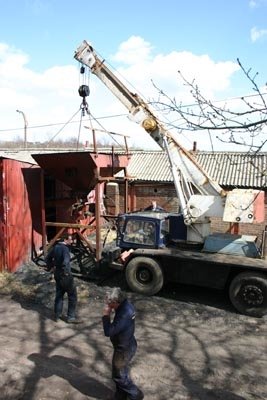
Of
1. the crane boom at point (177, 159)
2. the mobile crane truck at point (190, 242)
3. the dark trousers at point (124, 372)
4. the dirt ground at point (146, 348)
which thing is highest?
the crane boom at point (177, 159)

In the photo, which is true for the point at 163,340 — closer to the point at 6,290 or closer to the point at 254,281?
the point at 254,281

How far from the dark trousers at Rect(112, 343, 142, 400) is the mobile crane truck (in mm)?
4361

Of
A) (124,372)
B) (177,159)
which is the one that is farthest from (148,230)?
(124,372)

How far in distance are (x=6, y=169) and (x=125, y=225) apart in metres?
3.44

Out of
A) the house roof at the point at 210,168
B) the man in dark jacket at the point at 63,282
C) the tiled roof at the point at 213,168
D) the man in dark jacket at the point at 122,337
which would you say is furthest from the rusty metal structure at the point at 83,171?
the man in dark jacket at the point at 122,337

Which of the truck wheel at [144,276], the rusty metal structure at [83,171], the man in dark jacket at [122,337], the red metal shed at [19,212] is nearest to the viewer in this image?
the man in dark jacket at [122,337]

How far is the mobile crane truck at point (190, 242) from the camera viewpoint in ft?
29.1

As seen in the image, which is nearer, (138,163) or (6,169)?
(6,169)

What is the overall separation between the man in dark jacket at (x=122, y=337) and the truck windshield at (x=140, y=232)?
481 centimetres

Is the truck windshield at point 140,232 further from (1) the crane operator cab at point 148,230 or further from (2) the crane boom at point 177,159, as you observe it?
(2) the crane boom at point 177,159

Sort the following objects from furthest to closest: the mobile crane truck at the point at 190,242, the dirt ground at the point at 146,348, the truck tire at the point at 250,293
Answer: the mobile crane truck at the point at 190,242, the truck tire at the point at 250,293, the dirt ground at the point at 146,348

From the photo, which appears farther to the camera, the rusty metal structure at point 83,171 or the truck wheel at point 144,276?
the rusty metal structure at point 83,171

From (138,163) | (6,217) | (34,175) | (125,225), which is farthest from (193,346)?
(138,163)

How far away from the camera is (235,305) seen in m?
8.91
